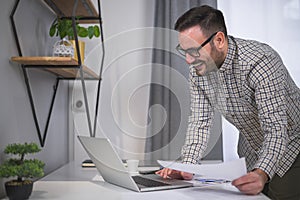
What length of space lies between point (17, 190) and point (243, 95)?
0.84 metres

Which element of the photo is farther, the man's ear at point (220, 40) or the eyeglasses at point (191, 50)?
the man's ear at point (220, 40)

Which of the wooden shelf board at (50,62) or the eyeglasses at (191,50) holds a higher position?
the eyeglasses at (191,50)

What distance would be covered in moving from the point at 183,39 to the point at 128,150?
371 millimetres

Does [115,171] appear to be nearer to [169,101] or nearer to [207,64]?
[169,101]

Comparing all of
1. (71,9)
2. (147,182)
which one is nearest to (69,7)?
(71,9)

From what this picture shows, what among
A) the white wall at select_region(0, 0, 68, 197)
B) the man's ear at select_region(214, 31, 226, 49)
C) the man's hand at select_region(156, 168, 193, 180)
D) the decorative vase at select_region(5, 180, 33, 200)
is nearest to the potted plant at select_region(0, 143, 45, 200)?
the decorative vase at select_region(5, 180, 33, 200)

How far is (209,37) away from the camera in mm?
1352

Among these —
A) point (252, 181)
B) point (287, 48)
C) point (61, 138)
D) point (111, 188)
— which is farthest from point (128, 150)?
point (287, 48)

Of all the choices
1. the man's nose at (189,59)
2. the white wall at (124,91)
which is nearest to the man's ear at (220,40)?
the man's nose at (189,59)

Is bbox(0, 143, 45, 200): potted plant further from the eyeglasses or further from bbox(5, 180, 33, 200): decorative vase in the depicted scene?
the eyeglasses

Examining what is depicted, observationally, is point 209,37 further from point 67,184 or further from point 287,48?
point 287,48

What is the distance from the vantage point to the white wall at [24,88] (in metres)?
1.20

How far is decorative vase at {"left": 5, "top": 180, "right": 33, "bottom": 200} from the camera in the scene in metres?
0.98

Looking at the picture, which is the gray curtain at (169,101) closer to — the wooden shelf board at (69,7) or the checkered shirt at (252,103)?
the checkered shirt at (252,103)
